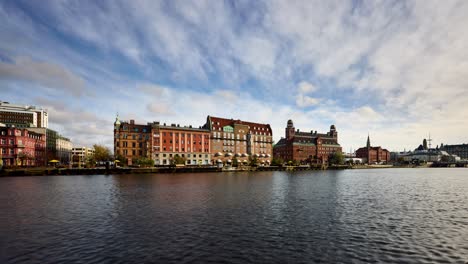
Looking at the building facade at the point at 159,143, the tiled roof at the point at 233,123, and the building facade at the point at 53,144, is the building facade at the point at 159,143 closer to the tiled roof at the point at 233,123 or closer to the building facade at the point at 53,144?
the tiled roof at the point at 233,123

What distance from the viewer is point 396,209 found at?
32344 mm

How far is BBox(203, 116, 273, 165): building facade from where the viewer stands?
14862cm

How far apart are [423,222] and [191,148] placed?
400ft

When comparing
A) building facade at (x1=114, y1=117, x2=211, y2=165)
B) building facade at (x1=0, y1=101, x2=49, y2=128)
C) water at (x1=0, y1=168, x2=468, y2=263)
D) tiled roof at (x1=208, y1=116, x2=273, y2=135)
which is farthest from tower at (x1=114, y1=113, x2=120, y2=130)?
water at (x1=0, y1=168, x2=468, y2=263)

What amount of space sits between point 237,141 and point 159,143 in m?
47.2

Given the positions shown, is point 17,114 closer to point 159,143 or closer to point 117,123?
point 117,123

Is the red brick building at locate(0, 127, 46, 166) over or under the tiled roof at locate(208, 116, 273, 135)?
under

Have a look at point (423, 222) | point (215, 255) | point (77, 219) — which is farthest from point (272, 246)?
point (77, 219)

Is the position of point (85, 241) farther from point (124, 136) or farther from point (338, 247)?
point (124, 136)

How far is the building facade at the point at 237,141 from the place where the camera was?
148625mm

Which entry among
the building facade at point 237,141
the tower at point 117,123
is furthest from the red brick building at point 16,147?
the building facade at point 237,141

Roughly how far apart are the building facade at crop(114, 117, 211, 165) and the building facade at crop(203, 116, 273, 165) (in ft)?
27.9

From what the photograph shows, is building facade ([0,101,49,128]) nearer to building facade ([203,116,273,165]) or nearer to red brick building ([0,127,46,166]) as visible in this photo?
red brick building ([0,127,46,166])

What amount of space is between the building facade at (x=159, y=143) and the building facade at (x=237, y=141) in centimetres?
851
